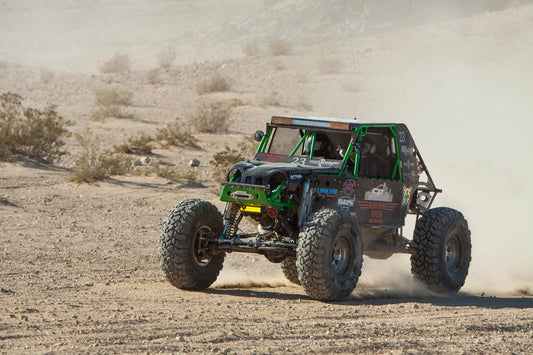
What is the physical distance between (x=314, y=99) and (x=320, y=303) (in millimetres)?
29305

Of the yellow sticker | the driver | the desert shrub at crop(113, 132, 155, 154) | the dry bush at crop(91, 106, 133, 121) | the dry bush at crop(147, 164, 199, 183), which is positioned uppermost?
the dry bush at crop(91, 106, 133, 121)

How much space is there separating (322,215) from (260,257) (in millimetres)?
4819

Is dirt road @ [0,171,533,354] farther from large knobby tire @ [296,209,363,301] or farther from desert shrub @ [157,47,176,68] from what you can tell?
desert shrub @ [157,47,176,68]

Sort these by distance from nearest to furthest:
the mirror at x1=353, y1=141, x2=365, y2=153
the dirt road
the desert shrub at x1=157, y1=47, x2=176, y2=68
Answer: the dirt road
the mirror at x1=353, y1=141, x2=365, y2=153
the desert shrub at x1=157, y1=47, x2=176, y2=68

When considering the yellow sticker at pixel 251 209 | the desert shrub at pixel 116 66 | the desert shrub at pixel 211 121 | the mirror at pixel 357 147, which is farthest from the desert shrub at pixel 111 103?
the yellow sticker at pixel 251 209

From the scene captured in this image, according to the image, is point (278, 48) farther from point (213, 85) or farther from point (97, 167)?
point (97, 167)

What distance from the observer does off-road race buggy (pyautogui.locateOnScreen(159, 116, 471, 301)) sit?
33.0 feet

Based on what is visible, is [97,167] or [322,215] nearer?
[322,215]

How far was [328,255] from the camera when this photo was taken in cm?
984

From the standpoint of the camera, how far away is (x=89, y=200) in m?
18.7

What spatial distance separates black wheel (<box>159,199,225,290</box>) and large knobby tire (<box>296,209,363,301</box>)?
139cm

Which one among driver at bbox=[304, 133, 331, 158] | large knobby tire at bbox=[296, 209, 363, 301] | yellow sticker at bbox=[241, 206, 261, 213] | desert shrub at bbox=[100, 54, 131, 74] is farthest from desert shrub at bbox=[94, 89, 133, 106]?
large knobby tire at bbox=[296, 209, 363, 301]

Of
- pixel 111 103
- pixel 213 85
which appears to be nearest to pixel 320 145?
pixel 111 103

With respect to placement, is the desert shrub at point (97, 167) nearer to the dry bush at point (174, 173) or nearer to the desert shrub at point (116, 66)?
the dry bush at point (174, 173)
